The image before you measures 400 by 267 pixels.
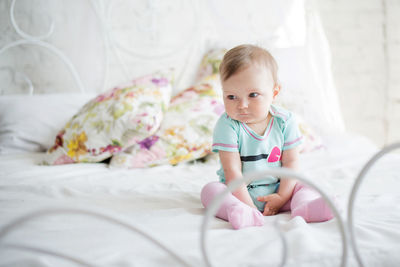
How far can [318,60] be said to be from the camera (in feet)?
7.88

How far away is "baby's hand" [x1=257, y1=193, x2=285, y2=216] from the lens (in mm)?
963

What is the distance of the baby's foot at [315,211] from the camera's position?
0.83 m

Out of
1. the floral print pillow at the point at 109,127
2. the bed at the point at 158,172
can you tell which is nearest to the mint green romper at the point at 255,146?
the bed at the point at 158,172

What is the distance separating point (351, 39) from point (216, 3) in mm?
980

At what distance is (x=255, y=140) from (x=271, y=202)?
0.18 meters

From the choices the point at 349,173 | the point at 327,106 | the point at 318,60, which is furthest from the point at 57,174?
the point at 318,60

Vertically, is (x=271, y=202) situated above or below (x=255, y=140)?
below

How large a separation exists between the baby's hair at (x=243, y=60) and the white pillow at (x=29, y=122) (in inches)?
44.3

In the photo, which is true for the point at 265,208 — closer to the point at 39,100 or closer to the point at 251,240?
the point at 251,240

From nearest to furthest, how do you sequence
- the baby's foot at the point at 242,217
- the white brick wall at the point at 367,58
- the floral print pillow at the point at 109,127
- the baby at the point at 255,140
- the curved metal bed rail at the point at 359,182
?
the curved metal bed rail at the point at 359,182, the baby's foot at the point at 242,217, the baby at the point at 255,140, the floral print pillow at the point at 109,127, the white brick wall at the point at 367,58

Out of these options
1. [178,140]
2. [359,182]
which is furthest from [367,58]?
[359,182]

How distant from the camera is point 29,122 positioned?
1765 mm

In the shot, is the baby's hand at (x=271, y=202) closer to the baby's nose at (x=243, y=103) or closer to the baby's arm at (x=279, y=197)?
the baby's arm at (x=279, y=197)

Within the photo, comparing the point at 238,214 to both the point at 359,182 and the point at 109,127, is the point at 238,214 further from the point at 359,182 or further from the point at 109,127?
the point at 109,127
